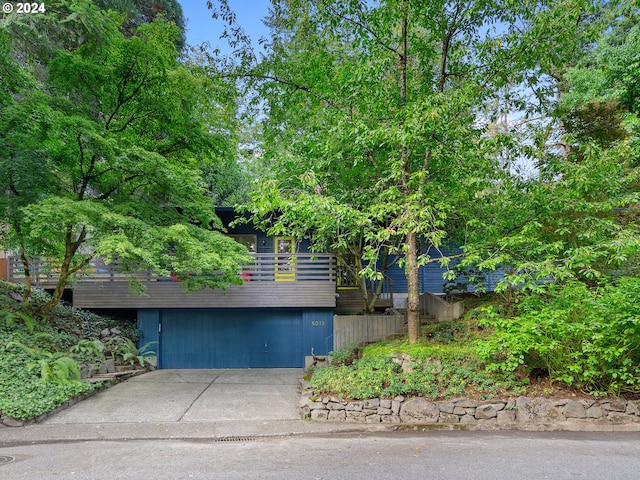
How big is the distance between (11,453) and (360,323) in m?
6.95

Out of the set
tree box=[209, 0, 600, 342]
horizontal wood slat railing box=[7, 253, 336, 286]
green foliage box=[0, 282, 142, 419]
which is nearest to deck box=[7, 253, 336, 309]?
horizontal wood slat railing box=[7, 253, 336, 286]

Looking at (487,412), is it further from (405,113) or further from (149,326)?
(149,326)

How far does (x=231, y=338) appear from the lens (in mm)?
10148

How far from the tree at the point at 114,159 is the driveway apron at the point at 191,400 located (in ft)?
7.22

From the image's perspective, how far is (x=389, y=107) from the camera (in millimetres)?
7172

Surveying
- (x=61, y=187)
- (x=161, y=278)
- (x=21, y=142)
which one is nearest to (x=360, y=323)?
(x=161, y=278)

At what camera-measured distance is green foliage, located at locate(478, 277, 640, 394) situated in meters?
5.23

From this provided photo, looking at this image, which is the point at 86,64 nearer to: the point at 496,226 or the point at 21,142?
the point at 21,142

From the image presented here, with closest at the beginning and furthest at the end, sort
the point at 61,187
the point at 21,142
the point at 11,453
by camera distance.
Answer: the point at 11,453, the point at 21,142, the point at 61,187

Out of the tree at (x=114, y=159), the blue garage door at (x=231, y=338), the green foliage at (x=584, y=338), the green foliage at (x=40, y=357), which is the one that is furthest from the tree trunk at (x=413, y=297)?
the green foliage at (x=40, y=357)

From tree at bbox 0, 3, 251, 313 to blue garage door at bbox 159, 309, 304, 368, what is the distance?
6.95 feet

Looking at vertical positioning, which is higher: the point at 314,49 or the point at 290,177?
the point at 314,49

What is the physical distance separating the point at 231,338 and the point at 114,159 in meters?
5.54

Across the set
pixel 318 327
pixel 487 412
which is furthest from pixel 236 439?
pixel 318 327
